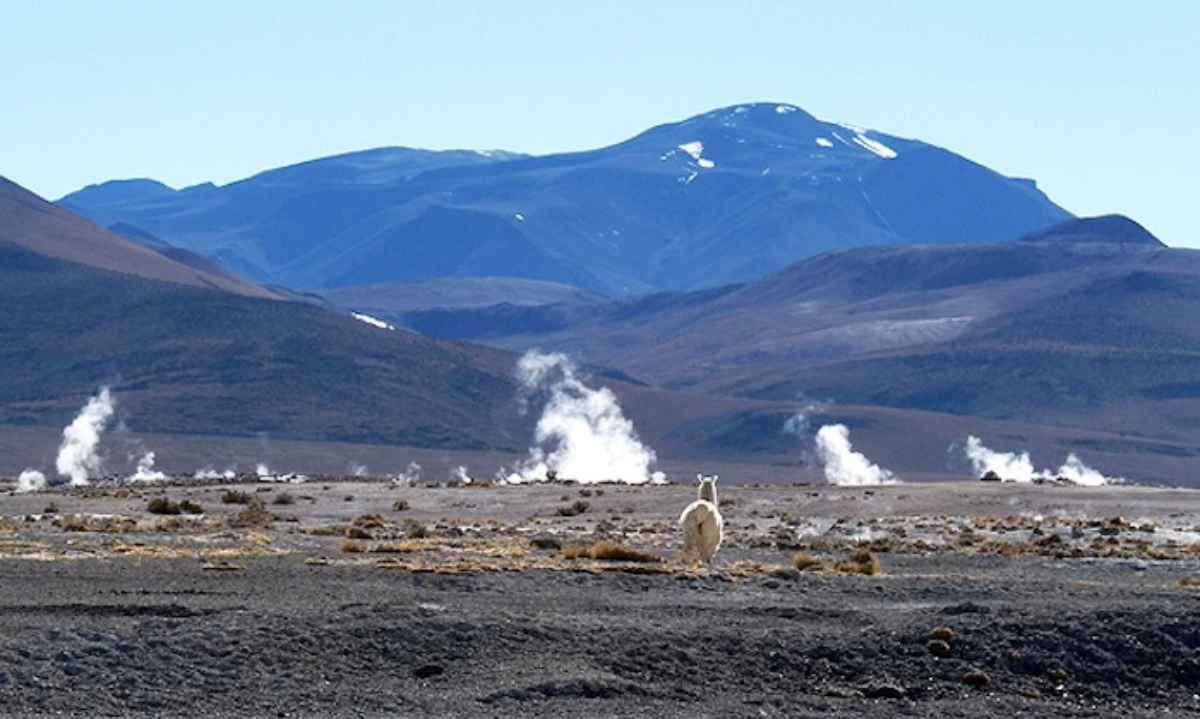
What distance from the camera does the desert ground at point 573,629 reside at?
1775 centimetres

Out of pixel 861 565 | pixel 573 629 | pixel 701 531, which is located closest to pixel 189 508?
pixel 701 531

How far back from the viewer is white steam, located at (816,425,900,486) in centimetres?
11056

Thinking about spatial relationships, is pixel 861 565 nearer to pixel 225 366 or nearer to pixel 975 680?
pixel 975 680

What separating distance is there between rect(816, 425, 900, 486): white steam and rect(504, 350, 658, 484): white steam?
387 inches

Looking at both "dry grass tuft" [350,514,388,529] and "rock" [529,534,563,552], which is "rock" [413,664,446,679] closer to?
"rock" [529,534,563,552]

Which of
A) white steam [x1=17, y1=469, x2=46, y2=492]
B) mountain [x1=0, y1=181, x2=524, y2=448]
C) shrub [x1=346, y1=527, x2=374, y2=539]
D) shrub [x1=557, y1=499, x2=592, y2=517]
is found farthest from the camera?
mountain [x1=0, y1=181, x2=524, y2=448]

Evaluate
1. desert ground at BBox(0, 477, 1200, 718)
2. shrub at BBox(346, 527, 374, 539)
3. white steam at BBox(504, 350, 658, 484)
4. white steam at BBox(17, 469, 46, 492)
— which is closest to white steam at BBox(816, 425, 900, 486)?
white steam at BBox(504, 350, 658, 484)

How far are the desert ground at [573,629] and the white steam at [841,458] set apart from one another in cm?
7459

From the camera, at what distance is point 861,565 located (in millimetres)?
28938

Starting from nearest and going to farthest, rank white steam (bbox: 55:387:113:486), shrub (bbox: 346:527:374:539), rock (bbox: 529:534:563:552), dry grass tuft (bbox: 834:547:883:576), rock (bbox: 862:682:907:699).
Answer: rock (bbox: 862:682:907:699)
dry grass tuft (bbox: 834:547:883:576)
rock (bbox: 529:534:563:552)
shrub (bbox: 346:527:374:539)
white steam (bbox: 55:387:113:486)

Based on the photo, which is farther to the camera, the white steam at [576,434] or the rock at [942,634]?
the white steam at [576,434]

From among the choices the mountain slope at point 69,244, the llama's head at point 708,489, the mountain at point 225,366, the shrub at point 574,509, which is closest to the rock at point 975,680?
the llama's head at point 708,489

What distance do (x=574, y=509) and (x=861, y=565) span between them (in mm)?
19339

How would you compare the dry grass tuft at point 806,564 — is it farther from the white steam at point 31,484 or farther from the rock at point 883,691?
the white steam at point 31,484
